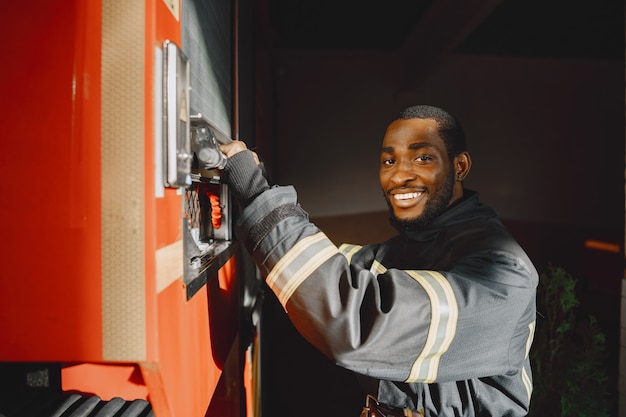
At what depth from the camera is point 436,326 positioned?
97 cm

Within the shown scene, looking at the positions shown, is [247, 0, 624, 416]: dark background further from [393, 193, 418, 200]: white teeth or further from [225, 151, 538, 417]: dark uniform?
[225, 151, 538, 417]: dark uniform

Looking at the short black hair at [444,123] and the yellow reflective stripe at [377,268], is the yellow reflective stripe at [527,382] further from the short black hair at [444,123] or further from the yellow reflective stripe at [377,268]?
the short black hair at [444,123]

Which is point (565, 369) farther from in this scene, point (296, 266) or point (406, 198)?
point (296, 266)

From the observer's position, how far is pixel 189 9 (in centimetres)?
97

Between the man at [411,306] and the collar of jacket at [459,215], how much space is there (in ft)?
0.12

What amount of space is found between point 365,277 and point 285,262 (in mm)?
196

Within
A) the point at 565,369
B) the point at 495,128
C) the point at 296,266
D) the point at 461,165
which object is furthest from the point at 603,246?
the point at 296,266

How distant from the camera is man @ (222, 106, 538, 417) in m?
0.92

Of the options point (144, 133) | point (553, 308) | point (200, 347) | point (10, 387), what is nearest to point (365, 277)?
point (200, 347)

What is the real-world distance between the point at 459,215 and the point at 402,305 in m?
0.62

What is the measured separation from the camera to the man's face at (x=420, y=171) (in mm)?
1483

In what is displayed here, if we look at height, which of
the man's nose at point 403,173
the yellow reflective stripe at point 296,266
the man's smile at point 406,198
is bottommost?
the yellow reflective stripe at point 296,266

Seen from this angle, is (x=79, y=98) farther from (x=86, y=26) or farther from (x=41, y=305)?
(x=41, y=305)

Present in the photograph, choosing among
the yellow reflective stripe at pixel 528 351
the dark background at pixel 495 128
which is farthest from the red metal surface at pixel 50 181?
the dark background at pixel 495 128
